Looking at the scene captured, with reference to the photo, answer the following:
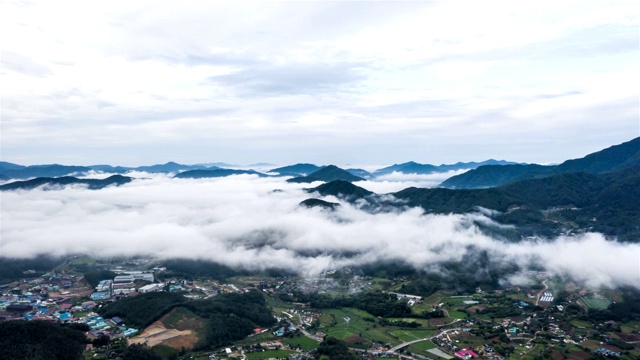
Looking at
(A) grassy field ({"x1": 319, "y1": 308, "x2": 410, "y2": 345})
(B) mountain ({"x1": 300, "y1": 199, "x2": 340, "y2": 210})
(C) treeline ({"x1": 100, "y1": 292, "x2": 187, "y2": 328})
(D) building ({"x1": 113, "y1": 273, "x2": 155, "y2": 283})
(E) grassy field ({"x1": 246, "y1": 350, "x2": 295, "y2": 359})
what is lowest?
(A) grassy field ({"x1": 319, "y1": 308, "x2": 410, "y2": 345})

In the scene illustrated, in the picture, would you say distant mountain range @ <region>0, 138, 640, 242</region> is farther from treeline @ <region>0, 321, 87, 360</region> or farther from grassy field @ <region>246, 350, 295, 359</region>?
treeline @ <region>0, 321, 87, 360</region>

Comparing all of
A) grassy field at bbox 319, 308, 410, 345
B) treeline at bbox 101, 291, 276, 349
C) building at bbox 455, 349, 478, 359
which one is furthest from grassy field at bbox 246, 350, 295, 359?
building at bbox 455, 349, 478, 359

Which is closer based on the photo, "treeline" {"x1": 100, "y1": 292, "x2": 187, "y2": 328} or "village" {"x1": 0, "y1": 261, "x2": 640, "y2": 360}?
"village" {"x1": 0, "y1": 261, "x2": 640, "y2": 360}

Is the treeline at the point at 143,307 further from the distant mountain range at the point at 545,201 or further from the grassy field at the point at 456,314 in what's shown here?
the distant mountain range at the point at 545,201

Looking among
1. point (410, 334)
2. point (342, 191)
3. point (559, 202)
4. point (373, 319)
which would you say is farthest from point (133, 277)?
point (559, 202)

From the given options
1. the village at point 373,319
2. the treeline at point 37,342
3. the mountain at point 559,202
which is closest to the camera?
the treeline at point 37,342

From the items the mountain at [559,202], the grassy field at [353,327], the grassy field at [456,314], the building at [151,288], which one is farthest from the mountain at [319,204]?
the grassy field at [456,314]
